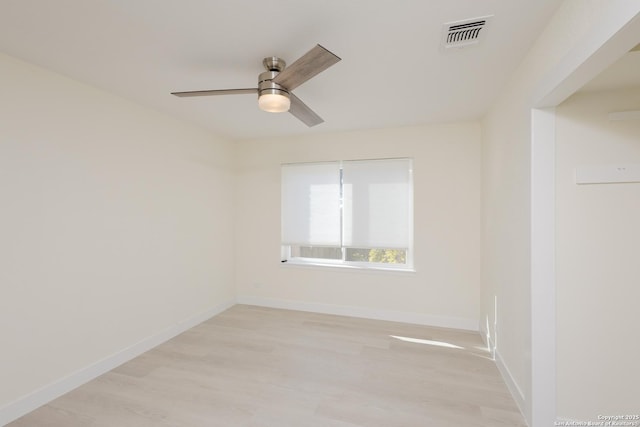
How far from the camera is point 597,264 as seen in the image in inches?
65.9

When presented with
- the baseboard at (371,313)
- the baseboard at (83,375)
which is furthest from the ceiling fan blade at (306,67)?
the baseboard at (371,313)

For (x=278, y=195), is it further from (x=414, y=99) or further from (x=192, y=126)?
(x=414, y=99)

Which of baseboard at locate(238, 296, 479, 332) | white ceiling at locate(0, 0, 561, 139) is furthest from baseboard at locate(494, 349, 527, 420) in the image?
white ceiling at locate(0, 0, 561, 139)

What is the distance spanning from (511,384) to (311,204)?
2.80 m

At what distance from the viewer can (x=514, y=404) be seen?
79.0 inches

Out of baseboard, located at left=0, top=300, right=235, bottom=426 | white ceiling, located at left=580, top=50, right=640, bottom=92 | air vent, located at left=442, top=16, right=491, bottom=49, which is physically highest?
air vent, located at left=442, top=16, right=491, bottom=49

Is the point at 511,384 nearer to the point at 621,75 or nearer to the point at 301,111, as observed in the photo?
the point at 621,75

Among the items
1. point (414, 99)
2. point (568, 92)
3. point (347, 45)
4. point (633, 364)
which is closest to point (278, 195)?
point (414, 99)

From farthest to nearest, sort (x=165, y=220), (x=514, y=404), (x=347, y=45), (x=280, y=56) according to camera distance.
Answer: (x=165, y=220)
(x=514, y=404)
(x=280, y=56)
(x=347, y=45)

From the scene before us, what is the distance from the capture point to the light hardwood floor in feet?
6.21

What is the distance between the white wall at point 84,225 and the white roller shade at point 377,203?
1.99m

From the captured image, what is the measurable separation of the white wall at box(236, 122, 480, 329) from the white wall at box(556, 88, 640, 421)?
5.31ft

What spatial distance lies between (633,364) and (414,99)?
241cm

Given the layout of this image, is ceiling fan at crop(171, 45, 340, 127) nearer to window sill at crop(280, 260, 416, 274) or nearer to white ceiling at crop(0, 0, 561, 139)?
white ceiling at crop(0, 0, 561, 139)
